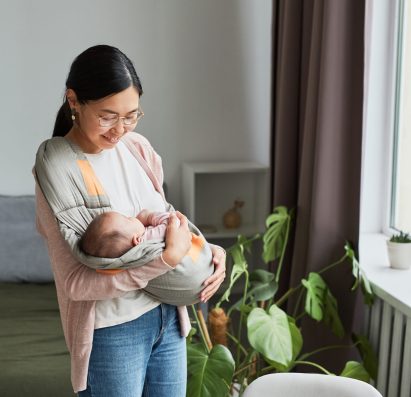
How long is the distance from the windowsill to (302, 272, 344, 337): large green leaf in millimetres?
157

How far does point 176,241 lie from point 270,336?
840mm

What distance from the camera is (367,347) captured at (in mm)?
2332

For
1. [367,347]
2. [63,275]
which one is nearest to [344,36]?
[367,347]

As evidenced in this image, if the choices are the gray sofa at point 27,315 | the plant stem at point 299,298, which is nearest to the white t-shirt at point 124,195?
Answer: the gray sofa at point 27,315

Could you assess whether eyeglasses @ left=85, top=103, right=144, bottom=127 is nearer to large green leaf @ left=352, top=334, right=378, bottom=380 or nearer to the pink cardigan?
the pink cardigan

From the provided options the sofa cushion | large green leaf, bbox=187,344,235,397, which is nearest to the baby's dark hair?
large green leaf, bbox=187,344,235,397

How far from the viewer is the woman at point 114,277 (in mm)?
1407

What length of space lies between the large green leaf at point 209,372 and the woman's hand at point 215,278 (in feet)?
2.03

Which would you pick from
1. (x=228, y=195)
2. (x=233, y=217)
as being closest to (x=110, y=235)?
(x=233, y=217)

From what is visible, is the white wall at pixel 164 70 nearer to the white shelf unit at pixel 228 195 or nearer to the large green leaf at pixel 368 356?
the white shelf unit at pixel 228 195

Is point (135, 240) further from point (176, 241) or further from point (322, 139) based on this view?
point (322, 139)

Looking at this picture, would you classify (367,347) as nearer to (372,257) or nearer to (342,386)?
(372,257)

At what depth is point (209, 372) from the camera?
2113 millimetres

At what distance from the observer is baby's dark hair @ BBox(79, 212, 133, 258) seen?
53.2 inches
